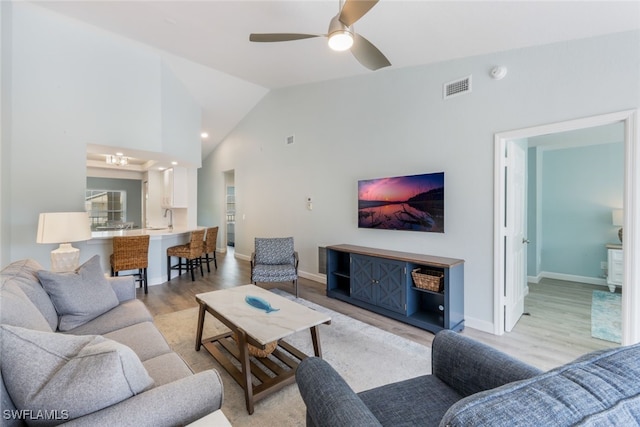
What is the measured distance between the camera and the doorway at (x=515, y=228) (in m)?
2.16

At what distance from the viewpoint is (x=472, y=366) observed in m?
1.28

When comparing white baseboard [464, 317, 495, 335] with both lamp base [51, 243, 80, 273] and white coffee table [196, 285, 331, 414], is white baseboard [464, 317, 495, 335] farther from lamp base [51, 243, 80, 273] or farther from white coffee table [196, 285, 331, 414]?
lamp base [51, 243, 80, 273]

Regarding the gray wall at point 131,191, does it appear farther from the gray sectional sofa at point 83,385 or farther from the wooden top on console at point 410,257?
the gray sectional sofa at point 83,385

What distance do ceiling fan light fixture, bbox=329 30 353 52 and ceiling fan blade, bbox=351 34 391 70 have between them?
153 millimetres

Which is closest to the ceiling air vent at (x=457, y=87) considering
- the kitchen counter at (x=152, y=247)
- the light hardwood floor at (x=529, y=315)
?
the light hardwood floor at (x=529, y=315)

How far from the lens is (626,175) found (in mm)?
2203

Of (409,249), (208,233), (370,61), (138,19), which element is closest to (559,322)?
(409,249)

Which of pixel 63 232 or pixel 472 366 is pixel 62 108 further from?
pixel 472 366

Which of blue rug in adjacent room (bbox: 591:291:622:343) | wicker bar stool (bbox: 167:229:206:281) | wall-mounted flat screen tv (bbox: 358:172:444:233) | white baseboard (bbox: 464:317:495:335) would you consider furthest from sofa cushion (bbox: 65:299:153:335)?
blue rug in adjacent room (bbox: 591:291:622:343)

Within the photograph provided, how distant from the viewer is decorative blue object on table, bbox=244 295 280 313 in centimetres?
228

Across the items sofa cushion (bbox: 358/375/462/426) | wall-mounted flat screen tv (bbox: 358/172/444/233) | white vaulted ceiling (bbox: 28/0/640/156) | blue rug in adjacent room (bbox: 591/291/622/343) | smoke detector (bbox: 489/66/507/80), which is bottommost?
blue rug in adjacent room (bbox: 591/291/622/343)

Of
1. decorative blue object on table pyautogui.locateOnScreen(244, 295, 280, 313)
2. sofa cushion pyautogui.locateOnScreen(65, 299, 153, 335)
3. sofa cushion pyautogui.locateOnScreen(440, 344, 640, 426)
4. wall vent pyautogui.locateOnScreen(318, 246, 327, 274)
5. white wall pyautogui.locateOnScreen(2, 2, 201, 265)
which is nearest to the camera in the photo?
sofa cushion pyautogui.locateOnScreen(440, 344, 640, 426)

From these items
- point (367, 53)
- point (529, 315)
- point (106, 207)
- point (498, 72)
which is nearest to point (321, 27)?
point (367, 53)

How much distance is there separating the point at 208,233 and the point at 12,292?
13.2ft
